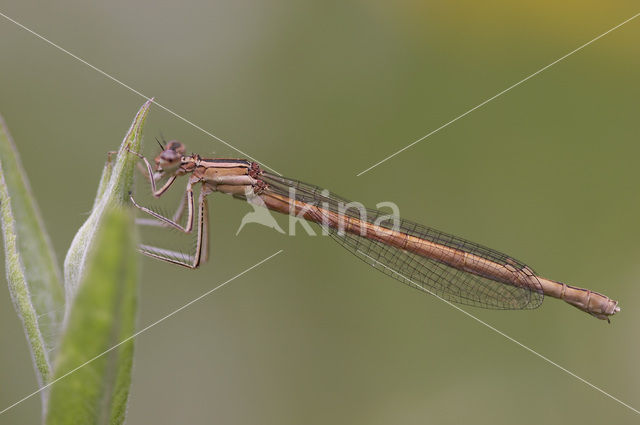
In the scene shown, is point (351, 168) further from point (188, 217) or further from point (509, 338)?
point (509, 338)

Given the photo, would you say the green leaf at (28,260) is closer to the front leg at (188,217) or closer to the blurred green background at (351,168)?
the front leg at (188,217)

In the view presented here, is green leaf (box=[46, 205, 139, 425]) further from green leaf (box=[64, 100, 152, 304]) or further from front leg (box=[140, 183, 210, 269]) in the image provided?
front leg (box=[140, 183, 210, 269])

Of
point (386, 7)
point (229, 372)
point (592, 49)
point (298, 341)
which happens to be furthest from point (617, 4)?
point (229, 372)

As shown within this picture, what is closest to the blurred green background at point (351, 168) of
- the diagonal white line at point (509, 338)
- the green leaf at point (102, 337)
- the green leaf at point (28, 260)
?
the diagonal white line at point (509, 338)

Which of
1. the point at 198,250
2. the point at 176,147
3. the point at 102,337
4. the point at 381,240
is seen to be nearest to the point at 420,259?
the point at 381,240

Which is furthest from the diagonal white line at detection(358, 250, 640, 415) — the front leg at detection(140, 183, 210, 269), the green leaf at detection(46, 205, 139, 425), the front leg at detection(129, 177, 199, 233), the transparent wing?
the green leaf at detection(46, 205, 139, 425)
